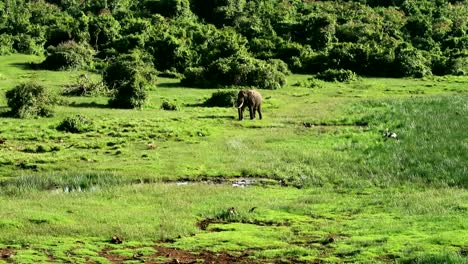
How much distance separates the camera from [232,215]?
67.8 feet

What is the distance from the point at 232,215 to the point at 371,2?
99591 millimetres

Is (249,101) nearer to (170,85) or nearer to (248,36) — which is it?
(170,85)

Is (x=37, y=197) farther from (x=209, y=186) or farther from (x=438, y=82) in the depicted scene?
(x=438, y=82)

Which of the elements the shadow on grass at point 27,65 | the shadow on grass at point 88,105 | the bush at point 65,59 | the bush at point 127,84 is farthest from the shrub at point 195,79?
the shadow on grass at point 27,65

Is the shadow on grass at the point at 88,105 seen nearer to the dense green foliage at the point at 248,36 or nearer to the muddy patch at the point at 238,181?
the dense green foliage at the point at 248,36

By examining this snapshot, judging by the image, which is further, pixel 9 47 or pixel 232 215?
pixel 9 47

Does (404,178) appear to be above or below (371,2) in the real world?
below

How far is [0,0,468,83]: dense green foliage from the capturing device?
69.5 meters

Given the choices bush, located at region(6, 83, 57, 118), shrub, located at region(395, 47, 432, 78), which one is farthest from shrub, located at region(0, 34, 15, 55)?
shrub, located at region(395, 47, 432, 78)

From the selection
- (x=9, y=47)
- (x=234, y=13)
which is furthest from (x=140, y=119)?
(x=234, y=13)

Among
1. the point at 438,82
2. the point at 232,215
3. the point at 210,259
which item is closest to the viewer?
the point at 210,259

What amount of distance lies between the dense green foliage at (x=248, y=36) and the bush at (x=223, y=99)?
1050 cm

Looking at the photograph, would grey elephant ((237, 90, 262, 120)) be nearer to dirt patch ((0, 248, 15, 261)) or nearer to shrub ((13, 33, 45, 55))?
dirt patch ((0, 248, 15, 261))

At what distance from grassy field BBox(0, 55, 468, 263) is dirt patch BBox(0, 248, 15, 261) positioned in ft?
0.36
